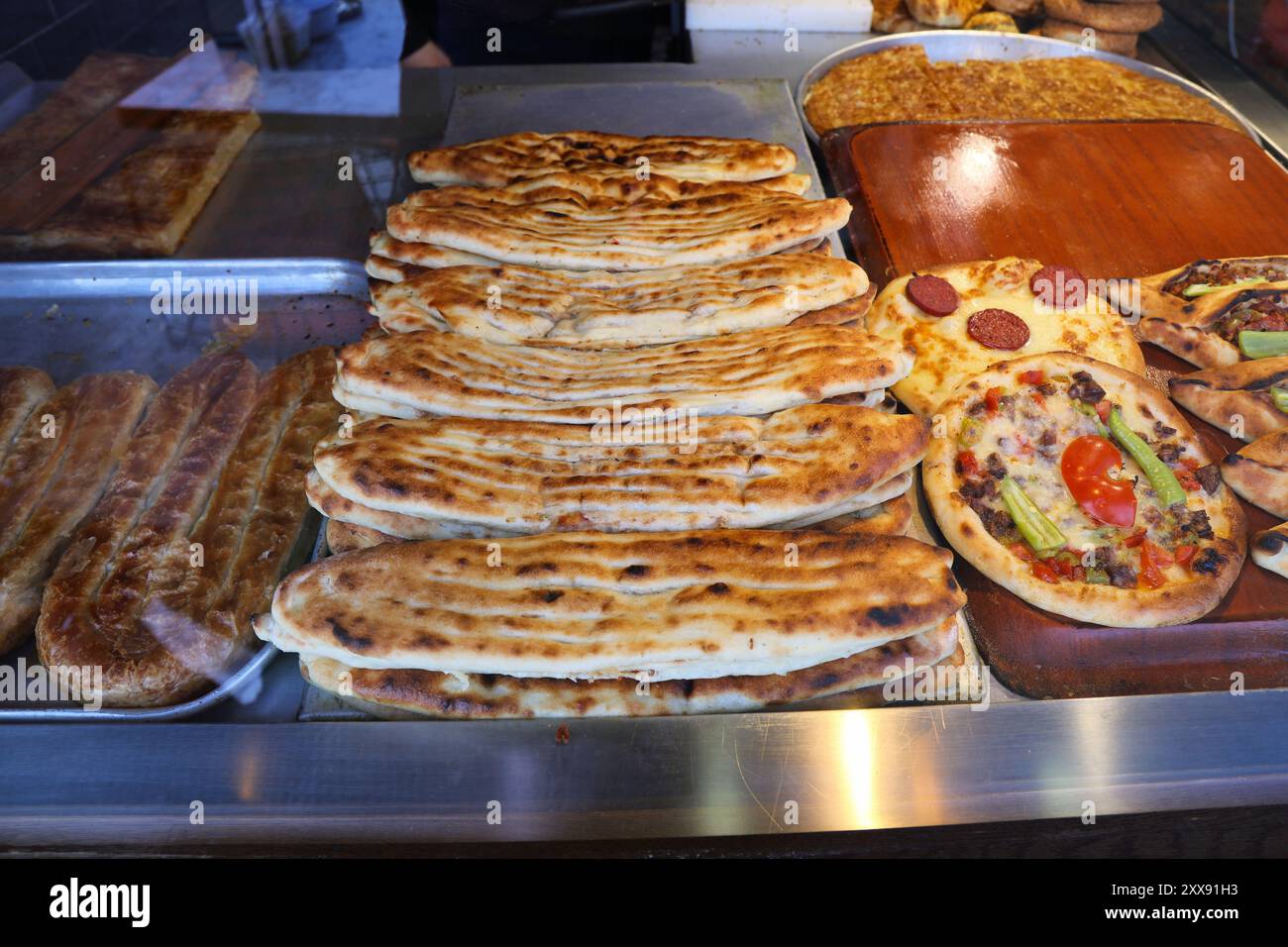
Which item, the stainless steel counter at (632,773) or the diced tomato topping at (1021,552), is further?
the diced tomato topping at (1021,552)

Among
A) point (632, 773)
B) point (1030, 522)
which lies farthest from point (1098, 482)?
point (632, 773)

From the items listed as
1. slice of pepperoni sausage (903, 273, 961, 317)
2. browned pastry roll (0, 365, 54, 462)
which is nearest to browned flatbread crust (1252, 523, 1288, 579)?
slice of pepperoni sausage (903, 273, 961, 317)

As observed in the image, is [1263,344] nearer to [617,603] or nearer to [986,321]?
[986,321]

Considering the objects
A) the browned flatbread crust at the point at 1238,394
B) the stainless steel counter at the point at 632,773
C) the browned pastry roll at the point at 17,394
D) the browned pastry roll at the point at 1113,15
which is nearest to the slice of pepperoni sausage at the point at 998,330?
the browned flatbread crust at the point at 1238,394

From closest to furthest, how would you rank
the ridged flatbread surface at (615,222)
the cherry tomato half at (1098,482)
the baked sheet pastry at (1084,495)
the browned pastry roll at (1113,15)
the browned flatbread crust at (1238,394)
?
1. the baked sheet pastry at (1084,495)
2. the cherry tomato half at (1098,482)
3. the browned flatbread crust at (1238,394)
4. the ridged flatbread surface at (615,222)
5. the browned pastry roll at (1113,15)

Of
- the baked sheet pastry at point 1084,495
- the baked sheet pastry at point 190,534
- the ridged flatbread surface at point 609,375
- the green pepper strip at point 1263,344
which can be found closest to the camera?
the baked sheet pastry at point 190,534

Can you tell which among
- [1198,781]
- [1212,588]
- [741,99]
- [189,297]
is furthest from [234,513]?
[741,99]

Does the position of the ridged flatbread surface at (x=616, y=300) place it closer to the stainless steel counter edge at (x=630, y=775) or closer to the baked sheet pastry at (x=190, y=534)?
the baked sheet pastry at (x=190, y=534)

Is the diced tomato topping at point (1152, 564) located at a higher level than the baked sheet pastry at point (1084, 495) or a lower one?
lower
